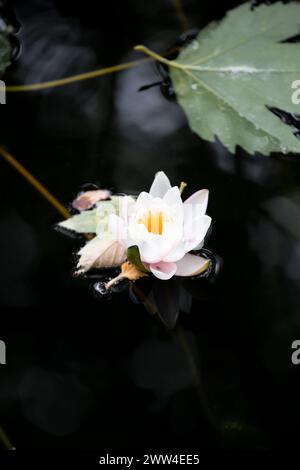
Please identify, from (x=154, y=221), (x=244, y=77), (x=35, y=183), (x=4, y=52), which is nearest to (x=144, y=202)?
(x=154, y=221)

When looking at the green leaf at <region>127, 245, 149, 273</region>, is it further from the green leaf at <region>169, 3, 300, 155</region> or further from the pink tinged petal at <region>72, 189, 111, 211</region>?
the green leaf at <region>169, 3, 300, 155</region>

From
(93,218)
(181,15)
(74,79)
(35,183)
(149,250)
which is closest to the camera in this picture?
(149,250)

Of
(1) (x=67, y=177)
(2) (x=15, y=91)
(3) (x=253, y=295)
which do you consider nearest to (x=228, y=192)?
(3) (x=253, y=295)

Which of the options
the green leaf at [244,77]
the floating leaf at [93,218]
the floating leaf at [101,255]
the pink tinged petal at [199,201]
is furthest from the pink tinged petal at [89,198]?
the green leaf at [244,77]

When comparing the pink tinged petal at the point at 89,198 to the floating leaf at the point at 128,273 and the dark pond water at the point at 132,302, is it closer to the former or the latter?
the dark pond water at the point at 132,302

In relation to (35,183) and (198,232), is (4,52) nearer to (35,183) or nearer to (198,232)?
(35,183)

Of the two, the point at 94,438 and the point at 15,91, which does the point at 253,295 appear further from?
the point at 15,91

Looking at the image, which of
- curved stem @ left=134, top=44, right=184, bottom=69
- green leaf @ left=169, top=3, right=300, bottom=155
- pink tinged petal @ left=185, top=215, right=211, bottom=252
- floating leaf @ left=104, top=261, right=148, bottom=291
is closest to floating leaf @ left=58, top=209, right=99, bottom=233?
floating leaf @ left=104, top=261, right=148, bottom=291

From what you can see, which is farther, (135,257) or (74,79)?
(74,79)
